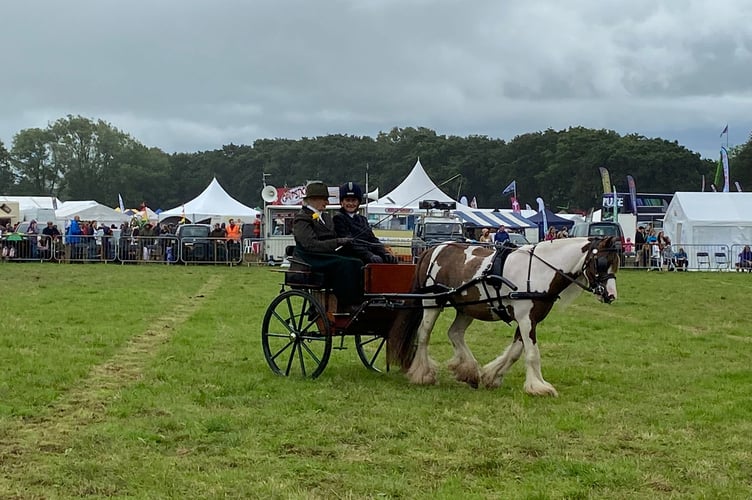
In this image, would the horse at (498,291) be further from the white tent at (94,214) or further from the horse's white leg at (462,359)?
the white tent at (94,214)

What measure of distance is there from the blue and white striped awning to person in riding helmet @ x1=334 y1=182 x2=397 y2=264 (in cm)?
3108

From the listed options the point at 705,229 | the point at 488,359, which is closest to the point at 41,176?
the point at 705,229

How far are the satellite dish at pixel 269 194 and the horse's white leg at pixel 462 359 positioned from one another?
22.8m

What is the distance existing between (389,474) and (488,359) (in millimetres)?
5276

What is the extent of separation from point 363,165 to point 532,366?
104 metres

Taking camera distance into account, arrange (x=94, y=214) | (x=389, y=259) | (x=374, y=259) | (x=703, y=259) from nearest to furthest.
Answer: (x=374, y=259), (x=389, y=259), (x=703, y=259), (x=94, y=214)

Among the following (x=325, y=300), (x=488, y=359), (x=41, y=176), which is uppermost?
(x=41, y=176)

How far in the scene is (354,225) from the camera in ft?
29.8

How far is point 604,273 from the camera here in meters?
7.74

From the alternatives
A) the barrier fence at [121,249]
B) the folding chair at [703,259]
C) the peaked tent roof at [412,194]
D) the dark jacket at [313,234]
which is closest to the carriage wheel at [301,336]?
the dark jacket at [313,234]

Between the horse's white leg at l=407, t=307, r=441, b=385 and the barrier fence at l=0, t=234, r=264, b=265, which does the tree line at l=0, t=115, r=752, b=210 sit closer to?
the barrier fence at l=0, t=234, r=264, b=265

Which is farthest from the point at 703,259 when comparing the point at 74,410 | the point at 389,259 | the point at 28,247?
the point at 74,410

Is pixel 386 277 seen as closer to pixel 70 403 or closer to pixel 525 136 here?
pixel 70 403

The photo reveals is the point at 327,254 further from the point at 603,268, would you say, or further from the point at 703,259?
the point at 703,259
